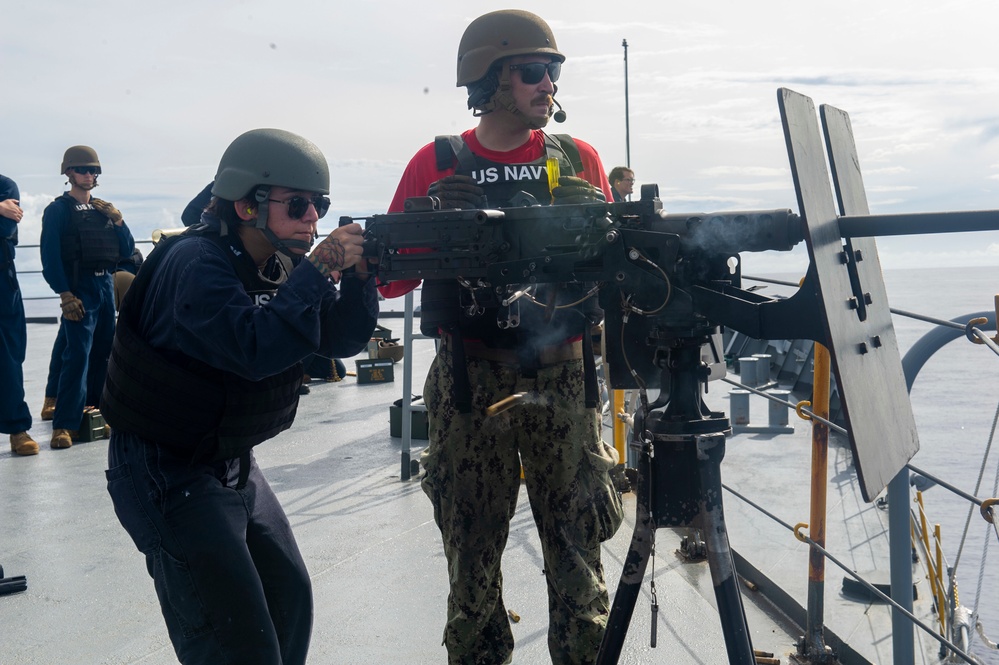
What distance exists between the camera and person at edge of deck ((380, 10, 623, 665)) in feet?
9.04

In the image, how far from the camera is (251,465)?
266 centimetres

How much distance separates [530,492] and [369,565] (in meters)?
1.72

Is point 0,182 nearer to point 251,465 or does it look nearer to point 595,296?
point 251,465

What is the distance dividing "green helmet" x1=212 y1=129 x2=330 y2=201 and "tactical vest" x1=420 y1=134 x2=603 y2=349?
0.42 meters

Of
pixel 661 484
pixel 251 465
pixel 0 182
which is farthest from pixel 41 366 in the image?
pixel 661 484

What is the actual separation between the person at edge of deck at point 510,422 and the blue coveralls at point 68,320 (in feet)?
17.1

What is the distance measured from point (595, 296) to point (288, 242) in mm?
869

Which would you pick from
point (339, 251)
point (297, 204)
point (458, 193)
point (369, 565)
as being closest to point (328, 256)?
point (339, 251)

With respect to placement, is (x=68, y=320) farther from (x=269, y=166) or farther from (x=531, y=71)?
(x=531, y=71)

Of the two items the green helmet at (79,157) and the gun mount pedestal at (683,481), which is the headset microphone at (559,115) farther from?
the green helmet at (79,157)

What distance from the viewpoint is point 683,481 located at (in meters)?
2.13

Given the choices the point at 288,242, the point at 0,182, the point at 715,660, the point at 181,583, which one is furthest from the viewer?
the point at 0,182

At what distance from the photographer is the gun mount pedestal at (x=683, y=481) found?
2.07 meters

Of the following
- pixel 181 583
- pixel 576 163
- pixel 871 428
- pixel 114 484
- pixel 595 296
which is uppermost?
pixel 576 163
